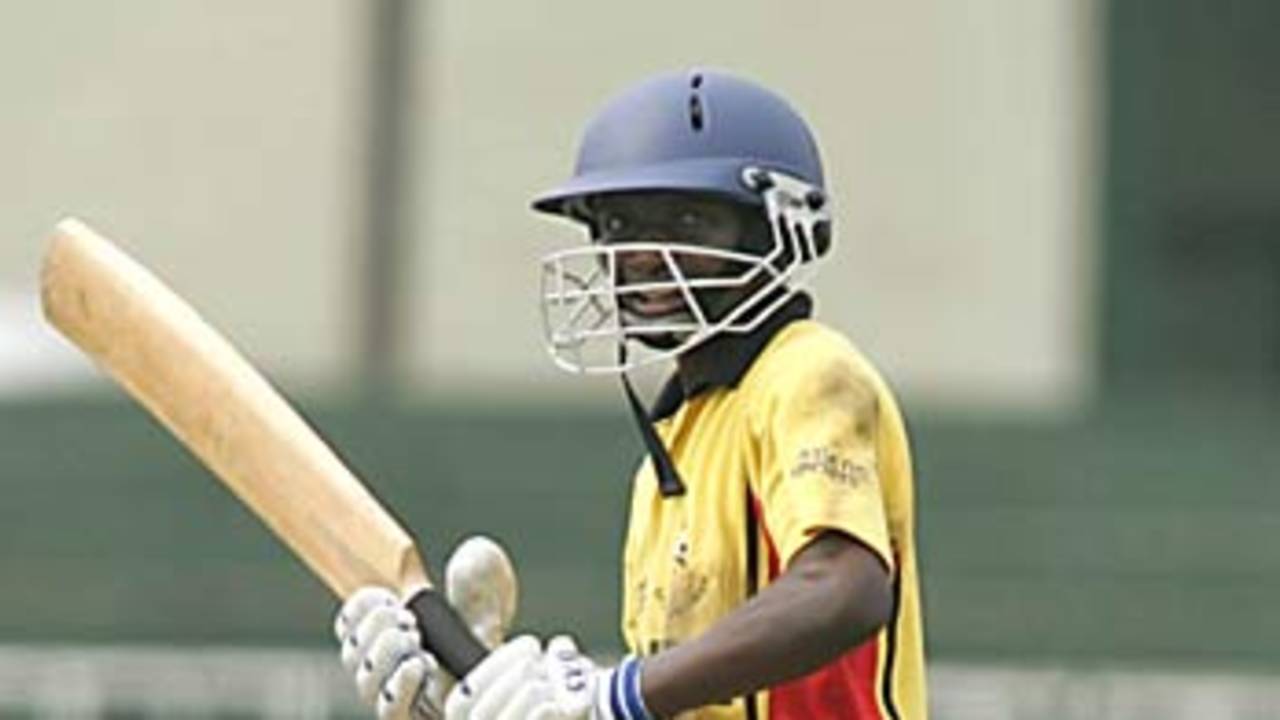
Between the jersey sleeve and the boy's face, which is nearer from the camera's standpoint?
the jersey sleeve

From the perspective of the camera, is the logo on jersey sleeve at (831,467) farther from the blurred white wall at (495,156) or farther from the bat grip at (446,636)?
the blurred white wall at (495,156)

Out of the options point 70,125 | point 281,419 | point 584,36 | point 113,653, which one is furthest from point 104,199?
point 281,419

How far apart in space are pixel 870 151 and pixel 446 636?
26.4ft

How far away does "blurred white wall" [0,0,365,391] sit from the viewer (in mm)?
12914

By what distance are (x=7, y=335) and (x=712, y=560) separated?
26.9 feet

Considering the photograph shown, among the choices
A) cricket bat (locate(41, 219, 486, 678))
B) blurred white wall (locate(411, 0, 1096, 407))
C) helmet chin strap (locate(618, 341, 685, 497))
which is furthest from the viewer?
blurred white wall (locate(411, 0, 1096, 407))

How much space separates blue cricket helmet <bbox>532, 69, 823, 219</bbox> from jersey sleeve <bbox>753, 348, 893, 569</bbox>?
0.24 meters

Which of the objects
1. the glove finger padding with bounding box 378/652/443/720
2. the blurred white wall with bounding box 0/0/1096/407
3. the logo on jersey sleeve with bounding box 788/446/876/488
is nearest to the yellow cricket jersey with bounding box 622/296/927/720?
the logo on jersey sleeve with bounding box 788/446/876/488

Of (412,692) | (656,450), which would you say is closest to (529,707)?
(412,692)

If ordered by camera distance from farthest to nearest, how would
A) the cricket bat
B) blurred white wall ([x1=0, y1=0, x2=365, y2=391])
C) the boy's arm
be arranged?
1. blurred white wall ([x1=0, y1=0, x2=365, y2=391])
2. the cricket bat
3. the boy's arm

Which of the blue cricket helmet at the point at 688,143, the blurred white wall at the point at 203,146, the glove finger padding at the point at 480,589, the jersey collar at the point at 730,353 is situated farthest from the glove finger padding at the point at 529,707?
the blurred white wall at the point at 203,146

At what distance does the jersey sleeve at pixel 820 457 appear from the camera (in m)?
4.51

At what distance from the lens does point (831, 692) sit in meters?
4.71

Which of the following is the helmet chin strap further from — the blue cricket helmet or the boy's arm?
the boy's arm
